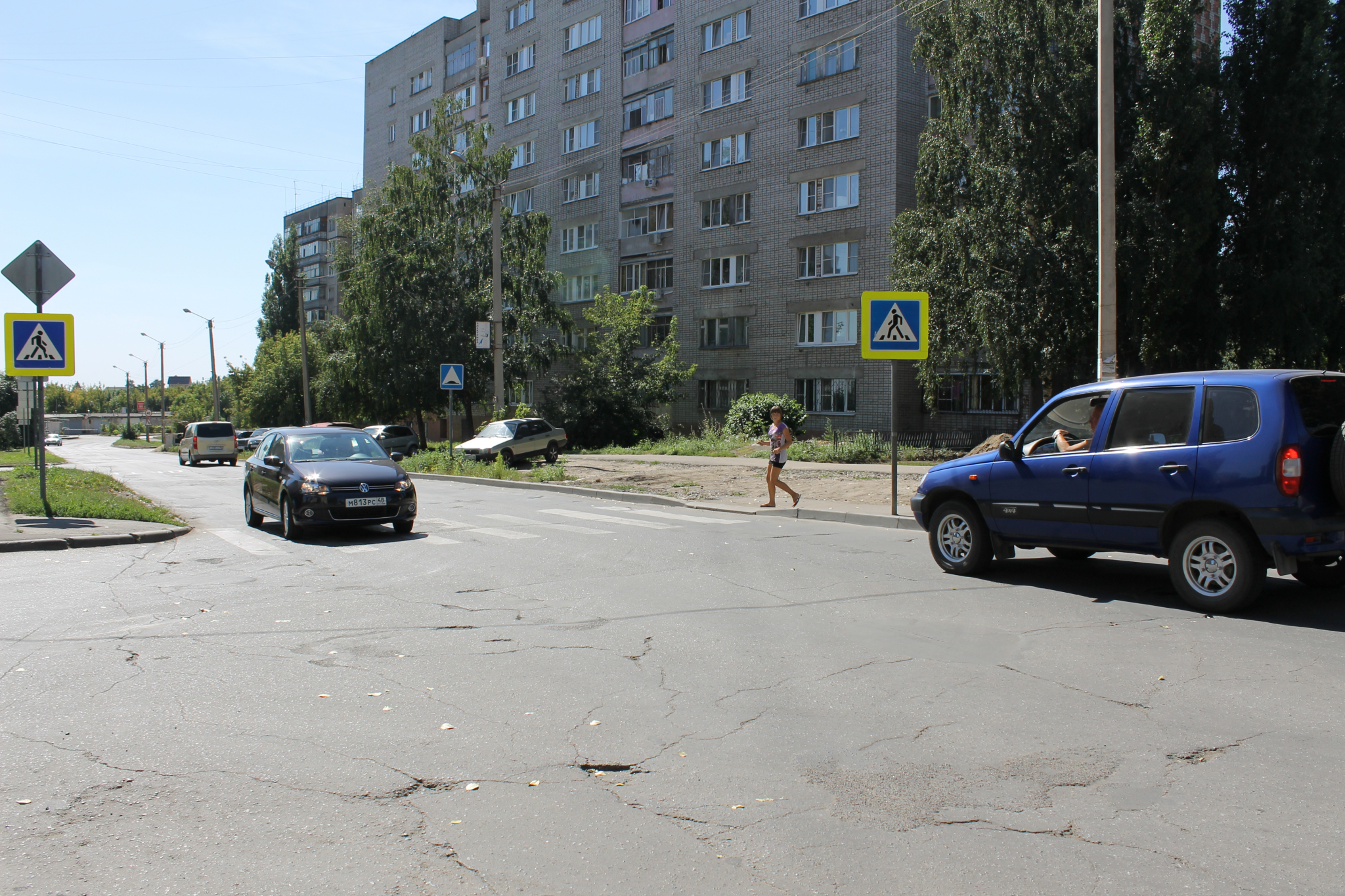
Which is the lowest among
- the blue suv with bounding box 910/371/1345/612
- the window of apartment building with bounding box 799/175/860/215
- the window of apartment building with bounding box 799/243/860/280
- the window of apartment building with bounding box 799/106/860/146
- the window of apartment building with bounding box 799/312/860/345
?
the blue suv with bounding box 910/371/1345/612

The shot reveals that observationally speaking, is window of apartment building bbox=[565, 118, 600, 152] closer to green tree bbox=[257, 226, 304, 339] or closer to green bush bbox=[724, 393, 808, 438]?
green bush bbox=[724, 393, 808, 438]

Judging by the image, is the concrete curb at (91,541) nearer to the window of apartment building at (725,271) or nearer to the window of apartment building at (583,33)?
the window of apartment building at (725,271)

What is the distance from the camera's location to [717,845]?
345 cm

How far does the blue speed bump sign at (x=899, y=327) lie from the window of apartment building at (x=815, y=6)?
26.5 m

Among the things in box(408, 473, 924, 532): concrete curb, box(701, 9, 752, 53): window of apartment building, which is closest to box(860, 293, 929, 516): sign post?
box(408, 473, 924, 532): concrete curb

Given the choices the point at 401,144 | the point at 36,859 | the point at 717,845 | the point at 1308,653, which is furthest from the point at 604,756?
the point at 401,144

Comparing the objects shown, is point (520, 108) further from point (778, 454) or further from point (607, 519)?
point (607, 519)

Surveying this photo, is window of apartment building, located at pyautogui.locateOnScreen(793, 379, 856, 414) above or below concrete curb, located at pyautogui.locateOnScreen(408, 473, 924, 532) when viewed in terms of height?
above

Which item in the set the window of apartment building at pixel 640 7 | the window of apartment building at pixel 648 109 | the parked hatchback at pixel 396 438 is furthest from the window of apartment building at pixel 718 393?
the window of apartment building at pixel 640 7

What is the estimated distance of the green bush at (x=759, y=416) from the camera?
1362 inches

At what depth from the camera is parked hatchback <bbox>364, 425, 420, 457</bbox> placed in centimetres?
3597

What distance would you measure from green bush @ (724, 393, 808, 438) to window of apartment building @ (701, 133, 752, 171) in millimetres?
10958

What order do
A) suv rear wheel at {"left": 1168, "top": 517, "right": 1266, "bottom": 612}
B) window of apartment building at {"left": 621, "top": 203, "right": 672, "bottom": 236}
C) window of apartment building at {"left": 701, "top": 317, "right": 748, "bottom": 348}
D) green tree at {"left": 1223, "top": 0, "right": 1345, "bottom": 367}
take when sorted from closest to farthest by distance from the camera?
suv rear wheel at {"left": 1168, "top": 517, "right": 1266, "bottom": 612} → green tree at {"left": 1223, "top": 0, "right": 1345, "bottom": 367} → window of apartment building at {"left": 701, "top": 317, "right": 748, "bottom": 348} → window of apartment building at {"left": 621, "top": 203, "right": 672, "bottom": 236}

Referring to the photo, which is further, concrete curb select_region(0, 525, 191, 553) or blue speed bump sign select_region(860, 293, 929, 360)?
blue speed bump sign select_region(860, 293, 929, 360)
